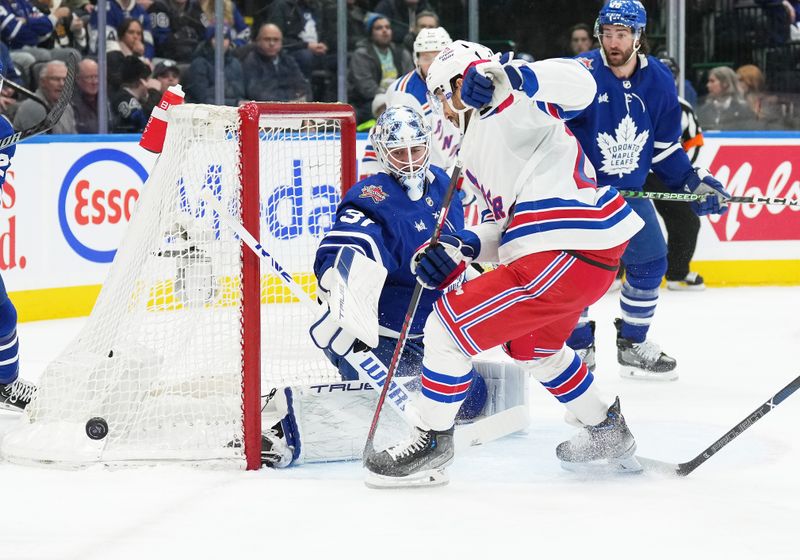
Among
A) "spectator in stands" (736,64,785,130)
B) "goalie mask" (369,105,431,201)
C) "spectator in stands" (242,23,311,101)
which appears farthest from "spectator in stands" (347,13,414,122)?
"goalie mask" (369,105,431,201)

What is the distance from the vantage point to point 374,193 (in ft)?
10.0

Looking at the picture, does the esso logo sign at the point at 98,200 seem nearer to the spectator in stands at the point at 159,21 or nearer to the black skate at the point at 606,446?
the spectator in stands at the point at 159,21

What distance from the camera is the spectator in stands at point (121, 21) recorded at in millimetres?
5879

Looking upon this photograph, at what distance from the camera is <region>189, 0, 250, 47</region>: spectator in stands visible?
618 centimetres

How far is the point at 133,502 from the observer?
2602 mm

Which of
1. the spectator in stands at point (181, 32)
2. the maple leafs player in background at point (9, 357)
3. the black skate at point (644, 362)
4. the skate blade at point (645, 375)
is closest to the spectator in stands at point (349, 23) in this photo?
the spectator in stands at point (181, 32)

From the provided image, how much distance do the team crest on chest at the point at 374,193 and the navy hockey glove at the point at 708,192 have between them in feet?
3.87

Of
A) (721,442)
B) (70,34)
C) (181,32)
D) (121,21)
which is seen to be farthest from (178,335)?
(181,32)

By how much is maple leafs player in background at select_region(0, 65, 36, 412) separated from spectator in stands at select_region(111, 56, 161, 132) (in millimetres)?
2313

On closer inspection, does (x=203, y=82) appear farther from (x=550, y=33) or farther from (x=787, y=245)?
(x=787, y=245)

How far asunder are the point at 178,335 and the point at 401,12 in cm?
411

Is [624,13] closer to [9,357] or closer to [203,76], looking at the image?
[9,357]

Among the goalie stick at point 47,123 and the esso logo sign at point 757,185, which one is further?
the esso logo sign at point 757,185

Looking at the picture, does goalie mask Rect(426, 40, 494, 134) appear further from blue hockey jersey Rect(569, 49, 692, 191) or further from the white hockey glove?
blue hockey jersey Rect(569, 49, 692, 191)
